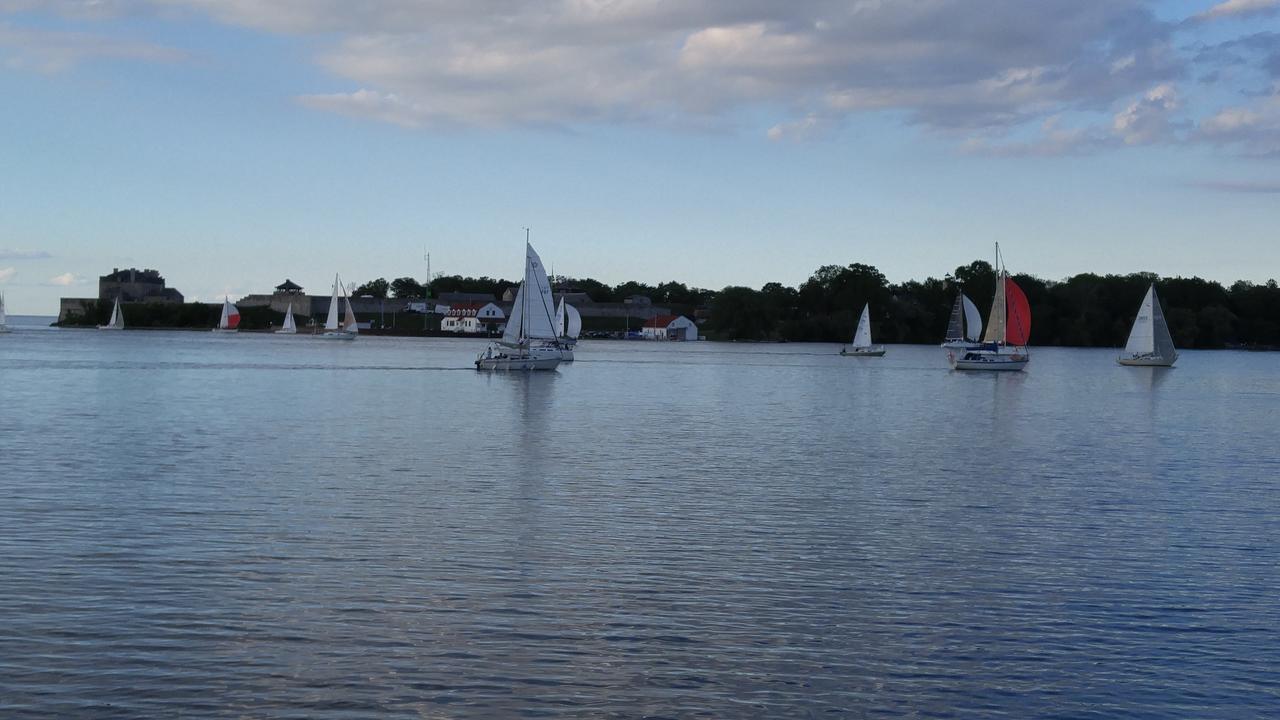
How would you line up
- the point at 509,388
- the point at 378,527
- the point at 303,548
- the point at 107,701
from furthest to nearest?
1. the point at 509,388
2. the point at 378,527
3. the point at 303,548
4. the point at 107,701

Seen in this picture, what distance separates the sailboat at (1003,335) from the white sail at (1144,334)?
35.3 ft

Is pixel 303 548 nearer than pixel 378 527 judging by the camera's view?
Yes

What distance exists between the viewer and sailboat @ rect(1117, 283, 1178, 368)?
9950cm

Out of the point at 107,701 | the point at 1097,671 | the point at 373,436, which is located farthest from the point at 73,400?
the point at 1097,671

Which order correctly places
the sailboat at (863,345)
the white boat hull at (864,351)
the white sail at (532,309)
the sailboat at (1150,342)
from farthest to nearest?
the sailboat at (863,345)
the white boat hull at (864,351)
the sailboat at (1150,342)
the white sail at (532,309)

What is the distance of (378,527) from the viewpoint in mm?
17922

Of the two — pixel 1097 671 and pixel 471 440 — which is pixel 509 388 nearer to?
pixel 471 440

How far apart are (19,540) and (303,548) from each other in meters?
3.71

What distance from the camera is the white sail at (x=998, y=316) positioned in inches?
3588

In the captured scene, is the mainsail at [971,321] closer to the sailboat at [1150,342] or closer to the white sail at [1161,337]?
the sailboat at [1150,342]

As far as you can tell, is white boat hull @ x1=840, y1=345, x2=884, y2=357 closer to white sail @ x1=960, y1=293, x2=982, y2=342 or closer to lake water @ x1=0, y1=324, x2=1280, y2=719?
white sail @ x1=960, y1=293, x2=982, y2=342

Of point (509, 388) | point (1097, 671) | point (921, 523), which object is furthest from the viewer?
point (509, 388)

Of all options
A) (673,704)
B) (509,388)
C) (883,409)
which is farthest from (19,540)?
(509,388)

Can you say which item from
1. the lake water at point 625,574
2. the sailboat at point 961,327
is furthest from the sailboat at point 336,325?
the lake water at point 625,574
